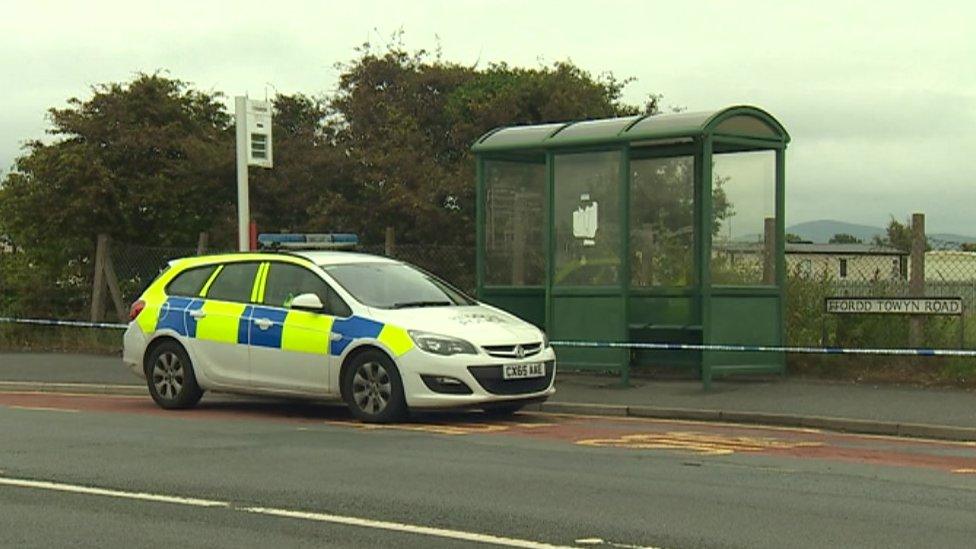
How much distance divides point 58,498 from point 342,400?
478cm

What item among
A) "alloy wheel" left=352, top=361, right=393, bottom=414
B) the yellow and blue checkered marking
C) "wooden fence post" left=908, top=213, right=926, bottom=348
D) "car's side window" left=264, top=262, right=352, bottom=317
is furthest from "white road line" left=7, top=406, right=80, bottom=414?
"wooden fence post" left=908, top=213, right=926, bottom=348

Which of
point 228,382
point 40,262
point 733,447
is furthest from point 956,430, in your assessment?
point 40,262

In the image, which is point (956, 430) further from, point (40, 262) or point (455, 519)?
point (40, 262)

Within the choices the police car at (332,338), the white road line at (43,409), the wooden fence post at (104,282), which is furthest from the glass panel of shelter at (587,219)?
the wooden fence post at (104,282)

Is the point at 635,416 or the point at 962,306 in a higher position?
the point at 962,306

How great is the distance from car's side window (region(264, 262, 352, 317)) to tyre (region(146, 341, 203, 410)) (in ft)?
4.06

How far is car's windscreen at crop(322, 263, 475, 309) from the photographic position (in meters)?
13.1

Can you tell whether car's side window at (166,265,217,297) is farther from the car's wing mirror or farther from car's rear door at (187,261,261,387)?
the car's wing mirror

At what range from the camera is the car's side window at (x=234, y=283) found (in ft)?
45.4

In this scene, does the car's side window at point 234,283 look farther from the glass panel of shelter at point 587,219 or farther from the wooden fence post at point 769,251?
the wooden fence post at point 769,251

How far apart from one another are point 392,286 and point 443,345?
146 centimetres

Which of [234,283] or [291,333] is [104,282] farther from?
[291,333]

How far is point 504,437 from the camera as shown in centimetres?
1155

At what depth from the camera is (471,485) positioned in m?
8.71
